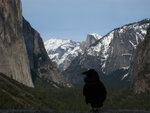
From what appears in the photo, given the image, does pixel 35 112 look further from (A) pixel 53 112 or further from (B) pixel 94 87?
(B) pixel 94 87

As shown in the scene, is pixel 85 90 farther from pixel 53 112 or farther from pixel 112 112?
pixel 53 112

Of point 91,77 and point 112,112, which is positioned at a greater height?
point 91,77

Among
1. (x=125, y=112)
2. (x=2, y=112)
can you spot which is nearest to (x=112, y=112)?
(x=125, y=112)

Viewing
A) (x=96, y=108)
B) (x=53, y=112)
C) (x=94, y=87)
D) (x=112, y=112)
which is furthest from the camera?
(x=53, y=112)

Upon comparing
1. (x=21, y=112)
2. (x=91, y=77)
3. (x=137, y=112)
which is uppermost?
(x=91, y=77)

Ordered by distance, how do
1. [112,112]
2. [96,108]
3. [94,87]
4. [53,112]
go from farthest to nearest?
[53,112], [112,112], [96,108], [94,87]

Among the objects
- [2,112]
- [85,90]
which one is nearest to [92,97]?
[85,90]

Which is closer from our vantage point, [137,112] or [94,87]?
[94,87]
